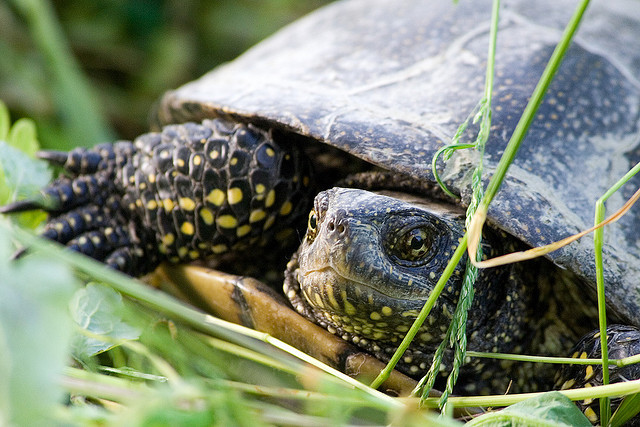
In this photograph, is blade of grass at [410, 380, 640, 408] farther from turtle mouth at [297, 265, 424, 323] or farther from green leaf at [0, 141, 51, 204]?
green leaf at [0, 141, 51, 204]

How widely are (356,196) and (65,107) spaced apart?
180cm

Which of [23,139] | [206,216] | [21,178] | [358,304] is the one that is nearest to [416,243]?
[358,304]

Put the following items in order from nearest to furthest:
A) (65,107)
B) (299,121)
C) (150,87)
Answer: (299,121), (65,107), (150,87)

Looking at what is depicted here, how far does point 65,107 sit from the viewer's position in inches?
91.5

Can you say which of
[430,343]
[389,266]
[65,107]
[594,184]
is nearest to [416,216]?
[389,266]

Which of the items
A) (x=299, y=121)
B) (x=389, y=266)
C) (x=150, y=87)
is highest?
(x=299, y=121)

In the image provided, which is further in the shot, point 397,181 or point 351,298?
point 397,181

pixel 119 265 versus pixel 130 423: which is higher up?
pixel 130 423

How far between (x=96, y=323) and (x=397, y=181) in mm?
620

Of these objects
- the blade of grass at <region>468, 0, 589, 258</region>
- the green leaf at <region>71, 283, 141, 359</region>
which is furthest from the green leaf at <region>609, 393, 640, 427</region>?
the green leaf at <region>71, 283, 141, 359</region>

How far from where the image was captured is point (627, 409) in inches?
32.5

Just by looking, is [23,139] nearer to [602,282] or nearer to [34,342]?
[34,342]

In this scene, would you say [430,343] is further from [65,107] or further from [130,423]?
[65,107]

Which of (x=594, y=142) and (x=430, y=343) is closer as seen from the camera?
(x=430, y=343)
